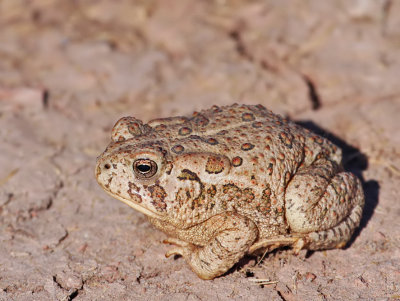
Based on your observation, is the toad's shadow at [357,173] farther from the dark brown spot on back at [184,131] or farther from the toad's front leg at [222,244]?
the dark brown spot on back at [184,131]

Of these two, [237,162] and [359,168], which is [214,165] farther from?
[359,168]

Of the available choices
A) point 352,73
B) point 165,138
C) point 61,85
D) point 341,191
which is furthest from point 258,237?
point 61,85

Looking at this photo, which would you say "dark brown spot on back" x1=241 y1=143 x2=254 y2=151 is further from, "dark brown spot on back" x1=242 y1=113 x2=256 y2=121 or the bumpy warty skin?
"dark brown spot on back" x1=242 y1=113 x2=256 y2=121

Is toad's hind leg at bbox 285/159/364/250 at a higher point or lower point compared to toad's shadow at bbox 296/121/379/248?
higher

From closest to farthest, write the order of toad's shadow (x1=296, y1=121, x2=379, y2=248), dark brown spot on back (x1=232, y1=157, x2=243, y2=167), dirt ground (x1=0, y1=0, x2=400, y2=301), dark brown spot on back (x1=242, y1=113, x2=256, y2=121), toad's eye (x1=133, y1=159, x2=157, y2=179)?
toad's eye (x1=133, y1=159, x2=157, y2=179), dark brown spot on back (x1=232, y1=157, x2=243, y2=167), dirt ground (x1=0, y1=0, x2=400, y2=301), dark brown spot on back (x1=242, y1=113, x2=256, y2=121), toad's shadow (x1=296, y1=121, x2=379, y2=248)

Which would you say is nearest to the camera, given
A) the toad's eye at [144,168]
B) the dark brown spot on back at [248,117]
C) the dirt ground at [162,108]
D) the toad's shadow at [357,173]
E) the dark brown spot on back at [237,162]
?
the toad's eye at [144,168]

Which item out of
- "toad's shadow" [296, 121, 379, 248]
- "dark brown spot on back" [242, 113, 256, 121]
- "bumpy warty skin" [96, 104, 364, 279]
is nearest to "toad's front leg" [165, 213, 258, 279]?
"bumpy warty skin" [96, 104, 364, 279]

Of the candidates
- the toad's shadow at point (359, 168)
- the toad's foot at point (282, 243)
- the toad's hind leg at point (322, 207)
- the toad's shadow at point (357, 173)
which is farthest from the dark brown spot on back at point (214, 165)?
the toad's shadow at point (359, 168)

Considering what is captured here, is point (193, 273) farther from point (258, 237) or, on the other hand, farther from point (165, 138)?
point (165, 138)
